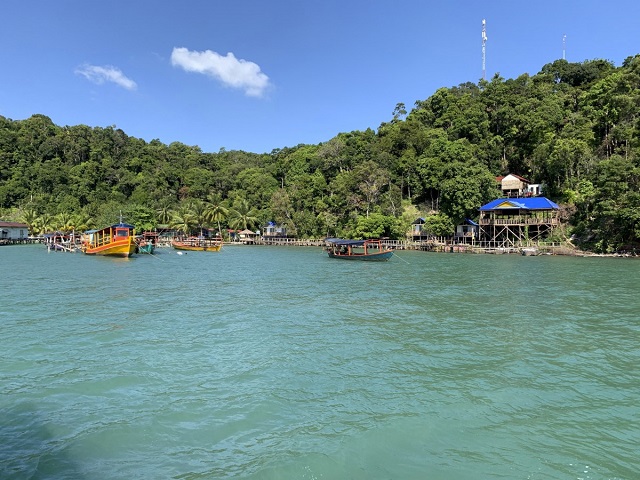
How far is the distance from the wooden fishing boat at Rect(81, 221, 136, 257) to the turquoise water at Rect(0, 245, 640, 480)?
2438 centimetres

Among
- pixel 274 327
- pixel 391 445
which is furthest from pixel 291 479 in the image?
pixel 274 327

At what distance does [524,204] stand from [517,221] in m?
2.62

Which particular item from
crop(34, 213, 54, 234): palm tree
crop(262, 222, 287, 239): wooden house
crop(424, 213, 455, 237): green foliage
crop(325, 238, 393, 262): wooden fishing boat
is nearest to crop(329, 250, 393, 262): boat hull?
crop(325, 238, 393, 262): wooden fishing boat

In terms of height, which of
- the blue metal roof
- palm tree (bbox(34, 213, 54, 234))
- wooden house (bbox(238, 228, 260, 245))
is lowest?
wooden house (bbox(238, 228, 260, 245))

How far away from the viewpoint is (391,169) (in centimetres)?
6919

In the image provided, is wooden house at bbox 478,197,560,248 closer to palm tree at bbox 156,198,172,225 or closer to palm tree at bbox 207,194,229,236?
palm tree at bbox 207,194,229,236

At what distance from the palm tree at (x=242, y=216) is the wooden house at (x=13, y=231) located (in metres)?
33.0

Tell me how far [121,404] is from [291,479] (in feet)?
12.1

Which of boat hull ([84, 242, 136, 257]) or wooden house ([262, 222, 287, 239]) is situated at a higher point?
wooden house ([262, 222, 287, 239])

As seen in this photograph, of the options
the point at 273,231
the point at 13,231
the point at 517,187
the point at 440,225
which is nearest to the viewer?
the point at 440,225

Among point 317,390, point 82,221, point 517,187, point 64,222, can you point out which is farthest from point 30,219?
point 317,390

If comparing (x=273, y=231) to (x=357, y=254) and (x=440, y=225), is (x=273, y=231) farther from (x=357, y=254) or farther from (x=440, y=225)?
(x=357, y=254)

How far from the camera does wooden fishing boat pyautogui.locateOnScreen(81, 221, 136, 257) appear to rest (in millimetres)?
40281

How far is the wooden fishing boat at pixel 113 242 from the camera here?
40.3 metres
